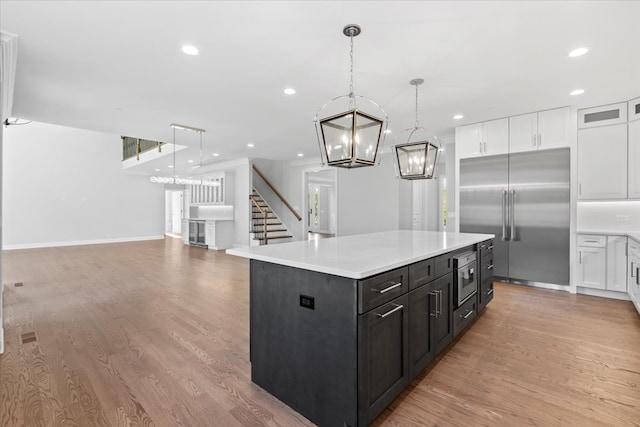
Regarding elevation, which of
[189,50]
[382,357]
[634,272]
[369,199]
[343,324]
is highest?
[189,50]

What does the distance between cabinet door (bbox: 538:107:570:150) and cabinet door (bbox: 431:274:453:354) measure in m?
3.46

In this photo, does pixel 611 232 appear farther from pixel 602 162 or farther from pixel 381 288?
pixel 381 288

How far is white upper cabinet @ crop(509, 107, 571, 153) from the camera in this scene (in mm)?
4449

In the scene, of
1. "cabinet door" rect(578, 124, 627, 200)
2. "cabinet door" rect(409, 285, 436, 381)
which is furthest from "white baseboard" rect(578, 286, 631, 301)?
"cabinet door" rect(409, 285, 436, 381)

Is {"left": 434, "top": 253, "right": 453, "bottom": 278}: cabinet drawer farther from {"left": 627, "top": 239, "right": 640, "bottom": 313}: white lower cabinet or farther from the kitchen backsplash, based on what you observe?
the kitchen backsplash

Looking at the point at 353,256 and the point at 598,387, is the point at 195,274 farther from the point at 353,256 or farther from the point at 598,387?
the point at 598,387

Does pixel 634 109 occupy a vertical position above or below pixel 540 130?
above

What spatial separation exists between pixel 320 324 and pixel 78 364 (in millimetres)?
2160

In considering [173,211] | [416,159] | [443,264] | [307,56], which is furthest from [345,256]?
[173,211]

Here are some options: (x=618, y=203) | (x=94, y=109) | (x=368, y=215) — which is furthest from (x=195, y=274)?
(x=618, y=203)

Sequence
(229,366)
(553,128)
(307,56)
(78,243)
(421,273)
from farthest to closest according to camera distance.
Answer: (78,243)
(553,128)
(307,56)
(229,366)
(421,273)

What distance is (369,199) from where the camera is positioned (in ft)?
24.6

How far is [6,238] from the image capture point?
9.01 m

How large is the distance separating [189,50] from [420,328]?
313 centimetres
